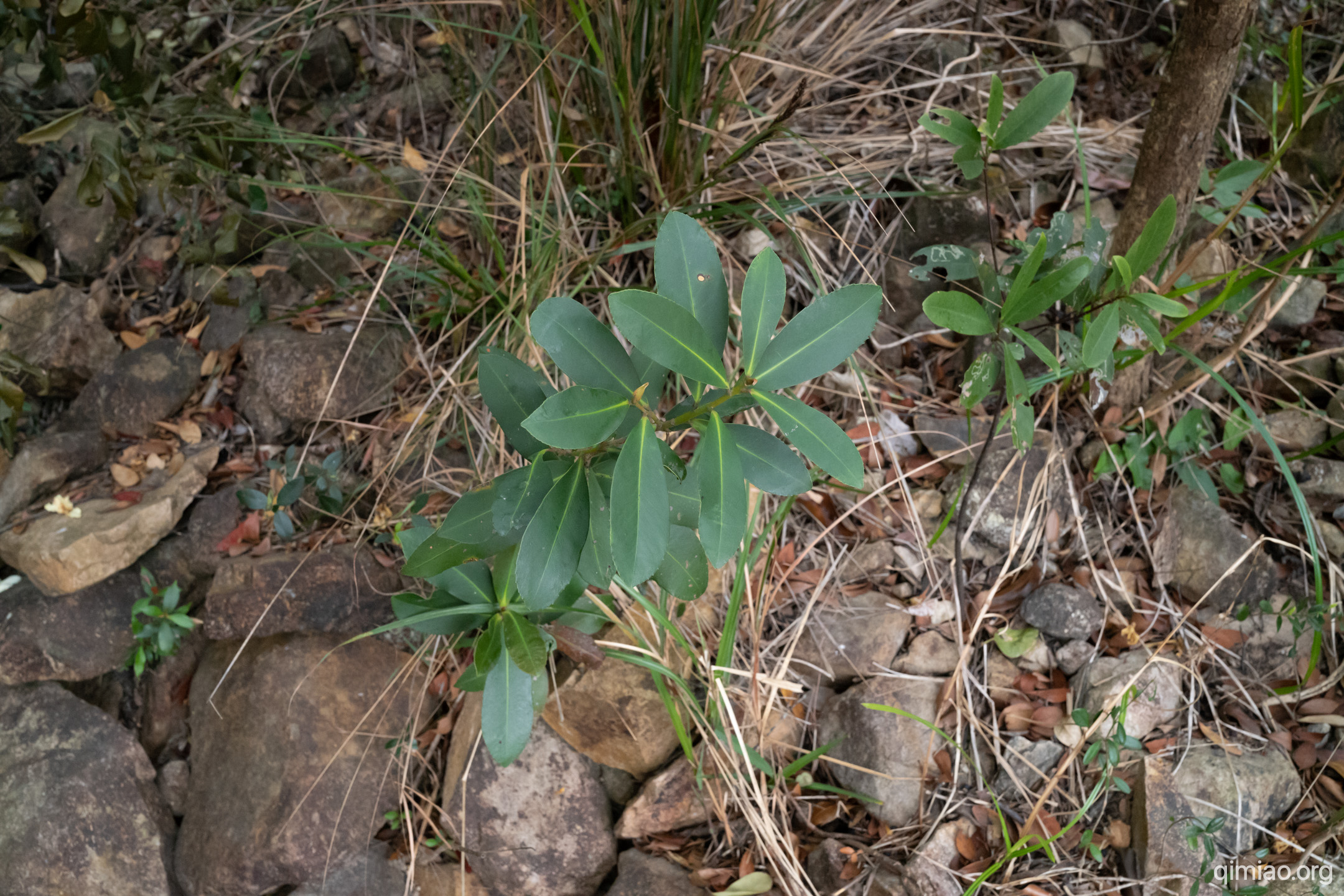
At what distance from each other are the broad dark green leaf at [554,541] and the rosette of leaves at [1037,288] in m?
0.58

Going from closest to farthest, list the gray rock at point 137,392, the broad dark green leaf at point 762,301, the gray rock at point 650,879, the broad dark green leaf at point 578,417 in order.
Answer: the broad dark green leaf at point 578,417
the broad dark green leaf at point 762,301
the gray rock at point 650,879
the gray rock at point 137,392

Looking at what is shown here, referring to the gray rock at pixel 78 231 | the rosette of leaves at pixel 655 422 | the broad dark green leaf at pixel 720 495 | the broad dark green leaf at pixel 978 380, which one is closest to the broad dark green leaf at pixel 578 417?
the rosette of leaves at pixel 655 422

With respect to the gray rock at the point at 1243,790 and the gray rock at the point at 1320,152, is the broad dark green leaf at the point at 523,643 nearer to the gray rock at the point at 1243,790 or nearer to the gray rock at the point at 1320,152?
the gray rock at the point at 1243,790

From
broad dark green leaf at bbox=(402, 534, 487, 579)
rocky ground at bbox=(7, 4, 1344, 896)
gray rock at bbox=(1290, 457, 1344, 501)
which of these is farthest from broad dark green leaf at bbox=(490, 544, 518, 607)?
gray rock at bbox=(1290, 457, 1344, 501)

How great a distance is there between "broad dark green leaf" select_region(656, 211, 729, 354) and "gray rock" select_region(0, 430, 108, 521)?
2.07 metres

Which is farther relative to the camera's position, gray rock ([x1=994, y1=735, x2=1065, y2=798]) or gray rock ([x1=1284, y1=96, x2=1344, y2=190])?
→ gray rock ([x1=1284, y1=96, x2=1344, y2=190])

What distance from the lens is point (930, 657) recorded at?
1726 millimetres

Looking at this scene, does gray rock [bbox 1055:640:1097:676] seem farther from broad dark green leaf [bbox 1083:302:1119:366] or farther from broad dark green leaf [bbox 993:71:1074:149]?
broad dark green leaf [bbox 993:71:1074:149]

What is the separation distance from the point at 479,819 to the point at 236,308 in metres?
1.61

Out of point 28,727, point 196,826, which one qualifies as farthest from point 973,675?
point 28,727

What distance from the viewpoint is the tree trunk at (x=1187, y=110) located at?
1.42 meters

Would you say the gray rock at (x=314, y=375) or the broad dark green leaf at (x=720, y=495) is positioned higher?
the broad dark green leaf at (x=720, y=495)

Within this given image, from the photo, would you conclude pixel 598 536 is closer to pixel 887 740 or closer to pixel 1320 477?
pixel 887 740

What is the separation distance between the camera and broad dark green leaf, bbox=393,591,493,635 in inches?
55.8
